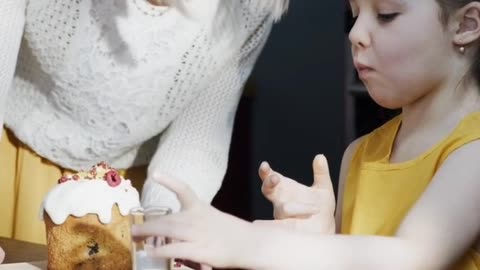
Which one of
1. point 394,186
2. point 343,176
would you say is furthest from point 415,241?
point 343,176

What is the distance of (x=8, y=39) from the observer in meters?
1.41

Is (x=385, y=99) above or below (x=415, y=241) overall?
above

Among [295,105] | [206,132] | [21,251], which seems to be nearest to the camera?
[21,251]

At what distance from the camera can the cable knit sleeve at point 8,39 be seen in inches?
55.1

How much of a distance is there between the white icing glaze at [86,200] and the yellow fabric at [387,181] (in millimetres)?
268

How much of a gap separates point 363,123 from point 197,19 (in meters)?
1.17

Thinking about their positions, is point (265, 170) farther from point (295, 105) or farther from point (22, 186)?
point (295, 105)

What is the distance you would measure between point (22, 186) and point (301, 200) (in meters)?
0.68

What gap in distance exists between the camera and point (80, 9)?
146 centimetres

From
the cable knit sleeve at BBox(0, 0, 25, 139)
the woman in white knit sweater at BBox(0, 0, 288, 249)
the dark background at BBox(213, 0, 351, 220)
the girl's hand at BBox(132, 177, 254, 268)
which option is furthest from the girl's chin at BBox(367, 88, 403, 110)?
the dark background at BBox(213, 0, 351, 220)

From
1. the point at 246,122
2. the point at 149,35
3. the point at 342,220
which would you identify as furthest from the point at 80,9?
the point at 246,122

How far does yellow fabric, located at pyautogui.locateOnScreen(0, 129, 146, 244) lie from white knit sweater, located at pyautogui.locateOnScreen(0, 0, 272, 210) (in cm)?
3

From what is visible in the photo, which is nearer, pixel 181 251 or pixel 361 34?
pixel 181 251

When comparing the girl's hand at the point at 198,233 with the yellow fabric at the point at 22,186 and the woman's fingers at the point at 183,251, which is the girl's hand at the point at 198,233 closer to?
the woman's fingers at the point at 183,251
